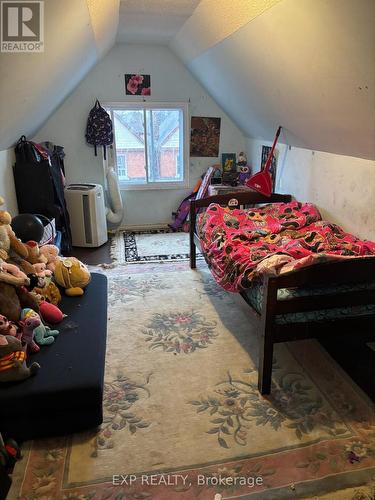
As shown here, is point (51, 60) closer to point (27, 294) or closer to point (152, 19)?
point (152, 19)

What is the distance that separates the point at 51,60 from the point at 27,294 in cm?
148

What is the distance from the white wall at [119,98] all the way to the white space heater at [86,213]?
1.56 feet

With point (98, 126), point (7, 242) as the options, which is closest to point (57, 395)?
point (7, 242)

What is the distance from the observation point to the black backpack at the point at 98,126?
414 centimetres

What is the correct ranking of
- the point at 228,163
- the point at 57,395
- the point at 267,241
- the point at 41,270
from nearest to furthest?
the point at 57,395, the point at 41,270, the point at 267,241, the point at 228,163

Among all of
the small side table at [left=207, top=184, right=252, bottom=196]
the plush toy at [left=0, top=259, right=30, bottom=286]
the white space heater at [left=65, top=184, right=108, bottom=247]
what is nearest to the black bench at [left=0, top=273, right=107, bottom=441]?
the plush toy at [left=0, top=259, right=30, bottom=286]

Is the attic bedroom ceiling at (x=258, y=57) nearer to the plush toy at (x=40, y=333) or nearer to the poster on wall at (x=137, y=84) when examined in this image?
the poster on wall at (x=137, y=84)

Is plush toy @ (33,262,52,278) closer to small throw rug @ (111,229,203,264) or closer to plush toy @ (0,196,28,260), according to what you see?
plush toy @ (0,196,28,260)

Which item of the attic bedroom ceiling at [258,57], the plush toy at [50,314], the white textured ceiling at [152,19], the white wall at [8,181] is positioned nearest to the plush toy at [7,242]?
the plush toy at [50,314]

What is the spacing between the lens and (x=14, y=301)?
183 cm

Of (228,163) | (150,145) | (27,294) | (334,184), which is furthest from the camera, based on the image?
(228,163)

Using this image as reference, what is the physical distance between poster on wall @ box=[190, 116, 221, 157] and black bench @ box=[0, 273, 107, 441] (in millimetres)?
3363

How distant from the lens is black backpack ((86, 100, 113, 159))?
4.14 meters

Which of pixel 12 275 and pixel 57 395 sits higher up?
pixel 12 275
